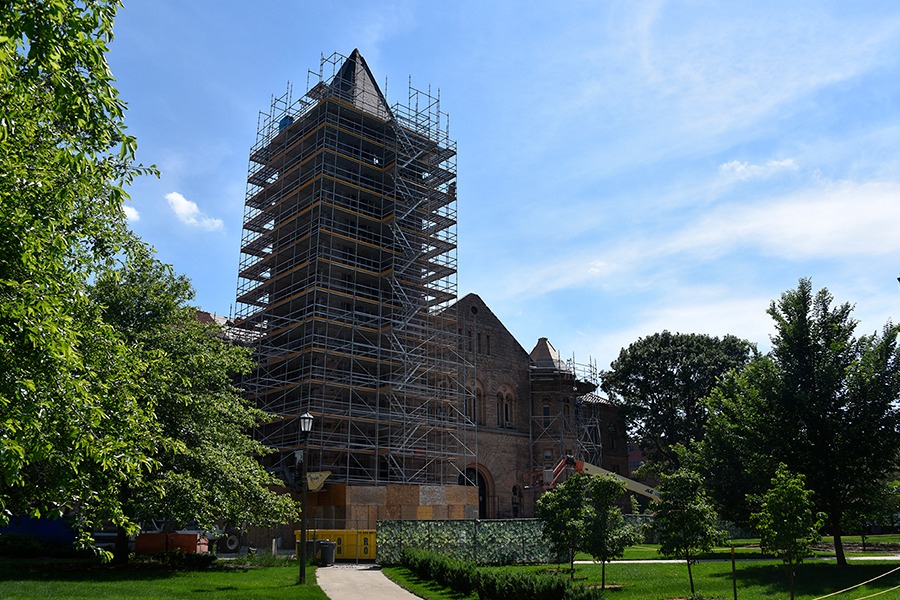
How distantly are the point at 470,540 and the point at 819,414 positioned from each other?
1333 centimetres

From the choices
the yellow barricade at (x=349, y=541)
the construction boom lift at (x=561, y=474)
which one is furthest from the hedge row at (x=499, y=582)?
the construction boom lift at (x=561, y=474)

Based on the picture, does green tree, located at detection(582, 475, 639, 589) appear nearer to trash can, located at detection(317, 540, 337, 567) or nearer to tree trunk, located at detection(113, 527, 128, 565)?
trash can, located at detection(317, 540, 337, 567)

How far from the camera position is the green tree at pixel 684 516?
14.9 meters

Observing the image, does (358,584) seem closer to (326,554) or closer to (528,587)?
(326,554)

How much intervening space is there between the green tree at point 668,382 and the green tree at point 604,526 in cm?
2940

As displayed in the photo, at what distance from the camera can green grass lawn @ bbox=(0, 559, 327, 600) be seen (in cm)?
1404

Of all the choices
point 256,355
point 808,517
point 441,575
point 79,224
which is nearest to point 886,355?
point 808,517

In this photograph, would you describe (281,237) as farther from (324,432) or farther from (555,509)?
(555,509)

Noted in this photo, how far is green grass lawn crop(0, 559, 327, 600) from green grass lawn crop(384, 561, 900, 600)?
3364 millimetres

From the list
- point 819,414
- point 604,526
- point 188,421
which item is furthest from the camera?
point 819,414

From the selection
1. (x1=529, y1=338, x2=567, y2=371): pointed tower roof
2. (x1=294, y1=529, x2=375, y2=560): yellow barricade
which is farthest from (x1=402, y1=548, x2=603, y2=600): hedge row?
(x1=529, y1=338, x2=567, y2=371): pointed tower roof

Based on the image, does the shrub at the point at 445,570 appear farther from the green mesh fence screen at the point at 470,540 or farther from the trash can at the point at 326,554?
the trash can at the point at 326,554

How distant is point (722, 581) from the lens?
57.6 ft

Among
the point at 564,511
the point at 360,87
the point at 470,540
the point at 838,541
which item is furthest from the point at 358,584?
the point at 360,87
